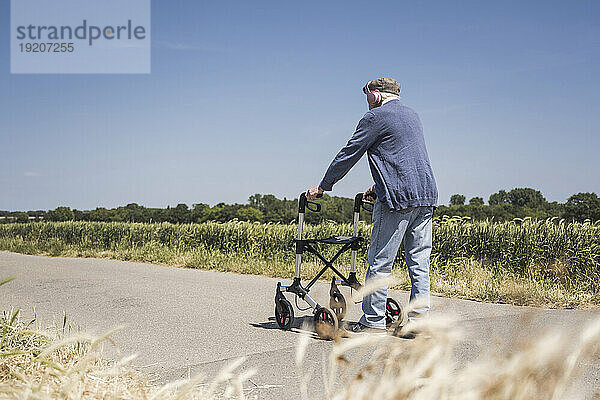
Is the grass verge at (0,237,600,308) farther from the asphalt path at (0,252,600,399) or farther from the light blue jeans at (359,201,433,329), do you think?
the light blue jeans at (359,201,433,329)

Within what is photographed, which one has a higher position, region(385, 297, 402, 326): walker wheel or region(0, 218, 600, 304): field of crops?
region(0, 218, 600, 304): field of crops

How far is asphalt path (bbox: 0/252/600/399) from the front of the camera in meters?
3.95

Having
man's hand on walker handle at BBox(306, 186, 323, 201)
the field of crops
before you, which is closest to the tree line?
the field of crops

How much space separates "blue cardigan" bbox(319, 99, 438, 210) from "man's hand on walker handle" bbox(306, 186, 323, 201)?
47 centimetres

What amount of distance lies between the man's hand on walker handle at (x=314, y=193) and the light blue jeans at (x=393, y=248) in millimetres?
533

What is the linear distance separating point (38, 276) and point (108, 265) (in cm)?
210

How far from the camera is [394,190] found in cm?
475

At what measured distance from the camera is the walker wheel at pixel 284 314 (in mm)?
5297

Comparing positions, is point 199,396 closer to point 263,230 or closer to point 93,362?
point 93,362

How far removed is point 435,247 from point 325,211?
428 cm

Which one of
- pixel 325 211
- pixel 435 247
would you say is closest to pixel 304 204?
pixel 435 247

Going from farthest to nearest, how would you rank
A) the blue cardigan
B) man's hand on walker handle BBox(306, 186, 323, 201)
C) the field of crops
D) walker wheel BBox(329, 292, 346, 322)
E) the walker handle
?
the field of crops < walker wheel BBox(329, 292, 346, 322) < the walker handle < man's hand on walker handle BBox(306, 186, 323, 201) < the blue cardigan

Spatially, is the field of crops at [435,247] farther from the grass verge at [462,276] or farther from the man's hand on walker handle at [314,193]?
the man's hand on walker handle at [314,193]

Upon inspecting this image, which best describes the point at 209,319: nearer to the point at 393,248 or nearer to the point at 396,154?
the point at 393,248
